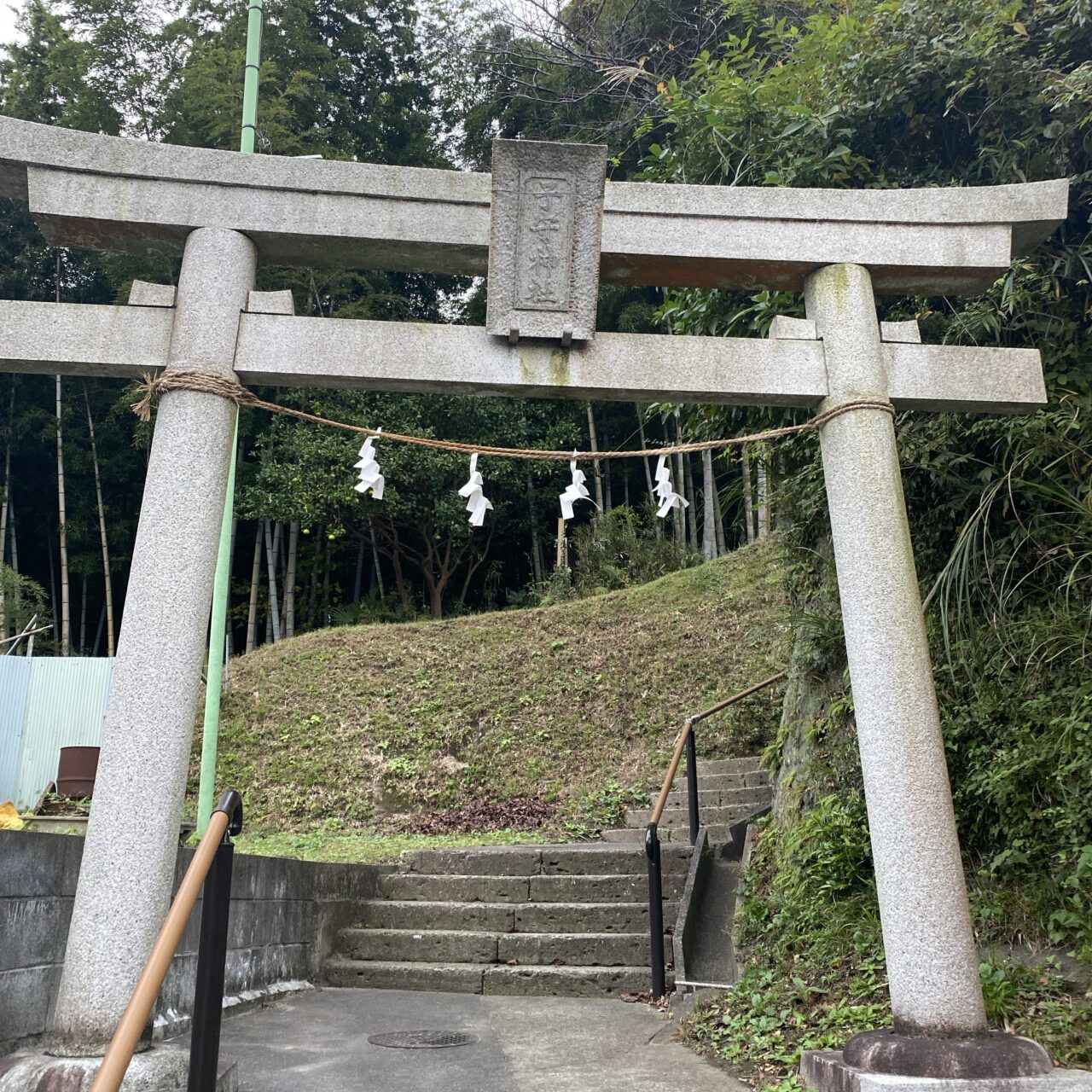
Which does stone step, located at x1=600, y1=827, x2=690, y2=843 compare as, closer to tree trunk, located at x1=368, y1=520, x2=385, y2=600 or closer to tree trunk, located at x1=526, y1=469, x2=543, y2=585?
tree trunk, located at x1=526, y1=469, x2=543, y2=585

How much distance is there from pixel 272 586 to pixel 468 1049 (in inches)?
487

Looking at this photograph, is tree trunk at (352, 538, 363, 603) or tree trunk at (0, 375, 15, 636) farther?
tree trunk at (352, 538, 363, 603)

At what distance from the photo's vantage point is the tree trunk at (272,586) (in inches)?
605

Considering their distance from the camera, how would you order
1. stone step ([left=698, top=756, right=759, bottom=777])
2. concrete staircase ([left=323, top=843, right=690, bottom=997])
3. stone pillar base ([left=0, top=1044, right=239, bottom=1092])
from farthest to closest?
stone step ([left=698, top=756, right=759, bottom=777]), concrete staircase ([left=323, top=843, right=690, bottom=997]), stone pillar base ([left=0, top=1044, right=239, bottom=1092])

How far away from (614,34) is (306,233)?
27.5 ft

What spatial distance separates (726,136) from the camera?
5336 millimetres

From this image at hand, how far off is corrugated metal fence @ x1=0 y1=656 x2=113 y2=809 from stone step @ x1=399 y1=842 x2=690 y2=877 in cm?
620

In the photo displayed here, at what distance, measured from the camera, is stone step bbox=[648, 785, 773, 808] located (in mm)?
7129

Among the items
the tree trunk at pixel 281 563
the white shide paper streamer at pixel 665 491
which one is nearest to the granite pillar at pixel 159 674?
the white shide paper streamer at pixel 665 491

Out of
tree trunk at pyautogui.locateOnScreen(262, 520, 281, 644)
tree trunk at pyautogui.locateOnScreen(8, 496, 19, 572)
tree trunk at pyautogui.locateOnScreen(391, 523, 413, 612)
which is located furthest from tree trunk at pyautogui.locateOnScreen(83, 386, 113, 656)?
tree trunk at pyautogui.locateOnScreen(391, 523, 413, 612)

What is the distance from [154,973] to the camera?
1.97 m

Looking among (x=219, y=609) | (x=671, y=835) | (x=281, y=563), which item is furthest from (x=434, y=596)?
(x=219, y=609)

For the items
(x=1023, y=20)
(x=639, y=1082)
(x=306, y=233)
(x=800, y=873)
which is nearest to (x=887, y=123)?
(x=1023, y=20)

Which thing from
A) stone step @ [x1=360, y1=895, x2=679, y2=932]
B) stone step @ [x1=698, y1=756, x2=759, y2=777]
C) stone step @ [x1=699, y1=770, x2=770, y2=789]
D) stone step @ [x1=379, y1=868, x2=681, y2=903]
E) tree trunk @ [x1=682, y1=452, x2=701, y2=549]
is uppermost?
tree trunk @ [x1=682, y1=452, x2=701, y2=549]
